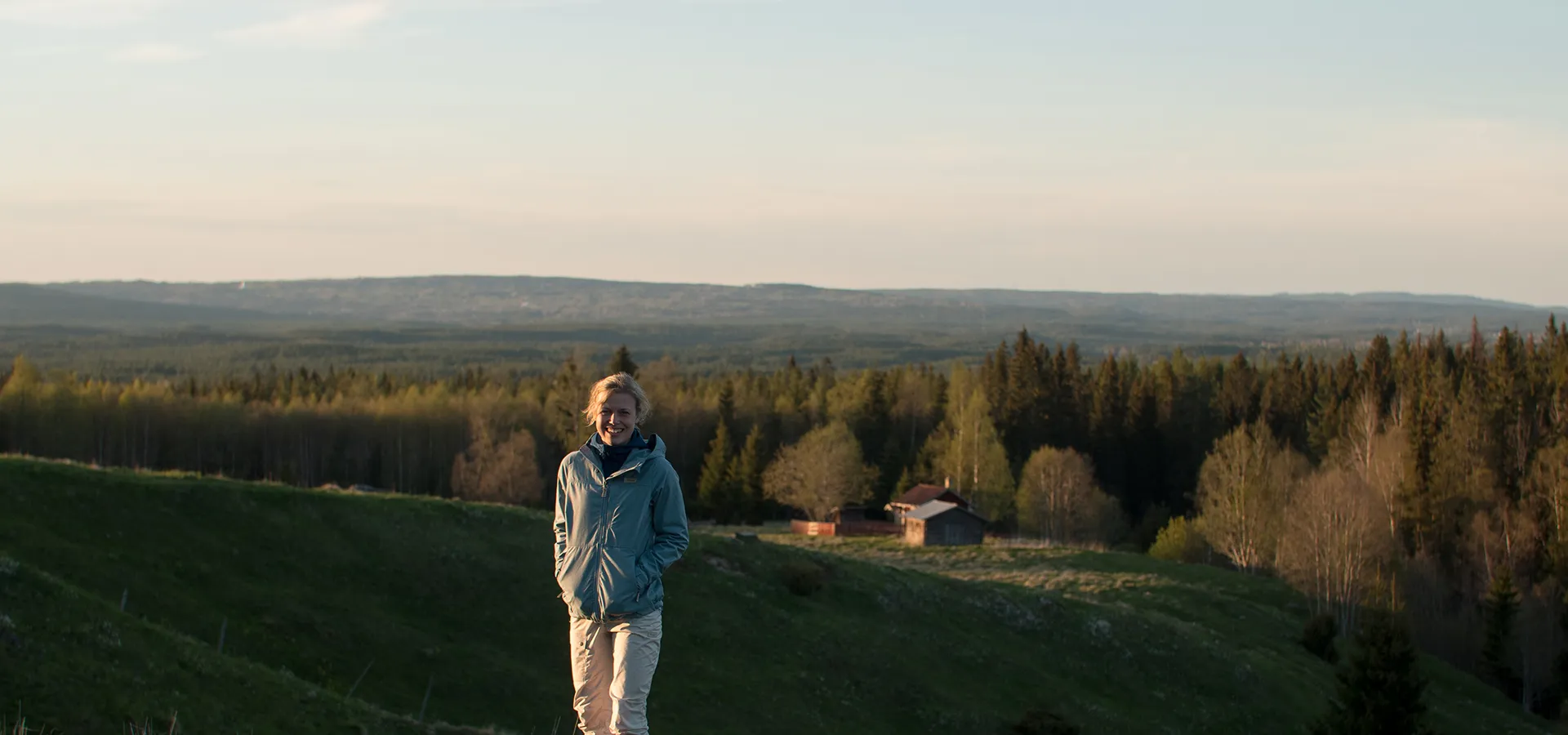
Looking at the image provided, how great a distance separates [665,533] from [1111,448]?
90.6m

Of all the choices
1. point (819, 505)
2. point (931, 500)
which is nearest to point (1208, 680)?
point (931, 500)

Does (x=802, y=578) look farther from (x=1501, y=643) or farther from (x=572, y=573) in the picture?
(x=1501, y=643)

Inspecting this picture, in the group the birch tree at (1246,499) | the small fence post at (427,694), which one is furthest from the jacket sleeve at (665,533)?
the birch tree at (1246,499)

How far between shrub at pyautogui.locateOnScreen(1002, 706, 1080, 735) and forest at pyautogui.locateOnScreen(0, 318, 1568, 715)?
30.2 meters

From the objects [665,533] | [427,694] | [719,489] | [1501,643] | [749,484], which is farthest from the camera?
[719,489]

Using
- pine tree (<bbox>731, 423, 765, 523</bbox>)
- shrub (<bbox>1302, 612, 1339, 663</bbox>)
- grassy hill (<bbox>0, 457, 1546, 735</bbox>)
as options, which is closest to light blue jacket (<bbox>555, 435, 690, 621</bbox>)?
grassy hill (<bbox>0, 457, 1546, 735</bbox>)

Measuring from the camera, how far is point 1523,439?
72125 millimetres

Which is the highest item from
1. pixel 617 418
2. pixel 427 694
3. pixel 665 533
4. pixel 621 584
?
pixel 617 418

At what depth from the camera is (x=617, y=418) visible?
30.2 ft

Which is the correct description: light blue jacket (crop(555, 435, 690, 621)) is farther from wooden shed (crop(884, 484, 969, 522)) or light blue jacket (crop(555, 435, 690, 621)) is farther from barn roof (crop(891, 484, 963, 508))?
barn roof (crop(891, 484, 963, 508))

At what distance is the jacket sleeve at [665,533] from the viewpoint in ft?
30.2

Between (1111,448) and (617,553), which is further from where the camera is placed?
(1111,448)

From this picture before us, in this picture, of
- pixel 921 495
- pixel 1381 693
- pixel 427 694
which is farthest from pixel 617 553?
pixel 921 495

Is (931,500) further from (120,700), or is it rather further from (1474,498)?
(120,700)
